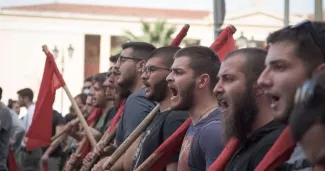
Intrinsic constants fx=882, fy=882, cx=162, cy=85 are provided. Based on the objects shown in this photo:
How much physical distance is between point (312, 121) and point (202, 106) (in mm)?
2971

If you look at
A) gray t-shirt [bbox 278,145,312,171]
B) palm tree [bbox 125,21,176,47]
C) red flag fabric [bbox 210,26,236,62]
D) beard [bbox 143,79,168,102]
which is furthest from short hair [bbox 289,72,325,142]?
palm tree [bbox 125,21,176,47]

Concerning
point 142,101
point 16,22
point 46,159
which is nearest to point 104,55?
point 16,22

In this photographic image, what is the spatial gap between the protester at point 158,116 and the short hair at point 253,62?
136 centimetres

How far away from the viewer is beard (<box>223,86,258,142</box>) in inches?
165

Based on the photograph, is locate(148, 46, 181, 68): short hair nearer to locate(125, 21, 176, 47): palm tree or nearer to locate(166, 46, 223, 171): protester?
locate(166, 46, 223, 171): protester

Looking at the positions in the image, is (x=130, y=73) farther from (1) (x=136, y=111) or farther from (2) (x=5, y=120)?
(2) (x=5, y=120)

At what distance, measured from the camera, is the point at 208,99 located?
17.7 ft

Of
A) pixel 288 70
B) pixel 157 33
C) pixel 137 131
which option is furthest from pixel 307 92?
pixel 157 33

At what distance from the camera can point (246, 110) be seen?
424 cm

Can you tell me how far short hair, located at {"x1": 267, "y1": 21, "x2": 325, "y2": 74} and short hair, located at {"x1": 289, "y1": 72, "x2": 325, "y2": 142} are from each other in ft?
3.59

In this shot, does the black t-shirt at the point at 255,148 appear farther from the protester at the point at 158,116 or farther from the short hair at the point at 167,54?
the short hair at the point at 167,54

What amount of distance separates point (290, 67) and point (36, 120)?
21.0 feet

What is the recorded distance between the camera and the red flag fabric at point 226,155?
4.24m

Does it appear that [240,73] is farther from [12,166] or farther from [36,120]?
[12,166]
